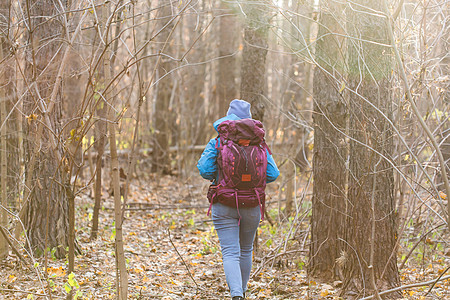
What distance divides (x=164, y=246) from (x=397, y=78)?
164 inches

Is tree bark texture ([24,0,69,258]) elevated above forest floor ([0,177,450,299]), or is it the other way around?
tree bark texture ([24,0,69,258])

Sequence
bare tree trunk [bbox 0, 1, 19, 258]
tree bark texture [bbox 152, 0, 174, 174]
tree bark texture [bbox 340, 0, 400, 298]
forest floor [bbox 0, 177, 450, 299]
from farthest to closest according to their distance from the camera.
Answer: tree bark texture [bbox 152, 0, 174, 174]
bare tree trunk [bbox 0, 1, 19, 258]
forest floor [bbox 0, 177, 450, 299]
tree bark texture [bbox 340, 0, 400, 298]

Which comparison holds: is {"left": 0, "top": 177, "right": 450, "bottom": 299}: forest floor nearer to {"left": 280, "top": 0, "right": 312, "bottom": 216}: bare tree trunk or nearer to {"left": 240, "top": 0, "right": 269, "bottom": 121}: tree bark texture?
{"left": 280, "top": 0, "right": 312, "bottom": 216}: bare tree trunk

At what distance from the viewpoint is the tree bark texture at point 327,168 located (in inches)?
198

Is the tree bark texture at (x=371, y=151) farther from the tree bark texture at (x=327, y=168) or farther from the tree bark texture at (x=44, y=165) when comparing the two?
the tree bark texture at (x=44, y=165)

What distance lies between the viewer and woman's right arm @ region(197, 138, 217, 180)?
4355 millimetres

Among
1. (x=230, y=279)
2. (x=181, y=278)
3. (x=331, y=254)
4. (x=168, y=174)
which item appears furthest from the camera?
(x=168, y=174)

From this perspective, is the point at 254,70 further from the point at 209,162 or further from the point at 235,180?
the point at 235,180

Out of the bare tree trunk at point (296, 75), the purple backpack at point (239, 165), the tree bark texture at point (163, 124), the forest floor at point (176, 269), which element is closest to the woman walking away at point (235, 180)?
the purple backpack at point (239, 165)

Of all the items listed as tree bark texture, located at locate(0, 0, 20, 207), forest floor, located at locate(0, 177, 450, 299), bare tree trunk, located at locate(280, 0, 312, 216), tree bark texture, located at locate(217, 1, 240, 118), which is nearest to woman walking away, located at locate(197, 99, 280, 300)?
forest floor, located at locate(0, 177, 450, 299)

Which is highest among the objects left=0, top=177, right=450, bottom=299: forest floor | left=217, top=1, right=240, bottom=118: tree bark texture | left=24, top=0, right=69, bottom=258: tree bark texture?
left=217, top=1, right=240, bottom=118: tree bark texture

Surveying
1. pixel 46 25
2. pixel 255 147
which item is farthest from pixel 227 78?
pixel 255 147

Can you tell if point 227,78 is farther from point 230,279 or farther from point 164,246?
point 230,279

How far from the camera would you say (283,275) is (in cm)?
568
